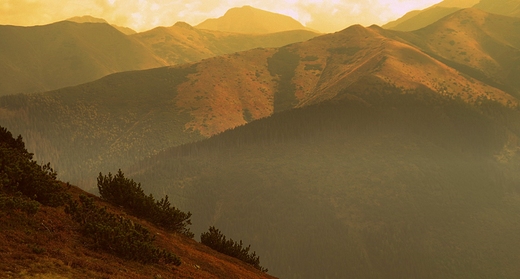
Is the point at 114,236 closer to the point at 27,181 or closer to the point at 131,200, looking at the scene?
the point at 27,181

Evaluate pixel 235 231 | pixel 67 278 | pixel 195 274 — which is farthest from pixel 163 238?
pixel 235 231

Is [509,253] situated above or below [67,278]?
above

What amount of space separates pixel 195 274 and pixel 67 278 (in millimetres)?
10170

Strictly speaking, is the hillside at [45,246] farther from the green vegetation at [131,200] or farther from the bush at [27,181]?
the green vegetation at [131,200]

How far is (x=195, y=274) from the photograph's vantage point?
25.4 m

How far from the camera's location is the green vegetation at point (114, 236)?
21.6 metres

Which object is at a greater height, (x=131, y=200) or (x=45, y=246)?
(x=131, y=200)

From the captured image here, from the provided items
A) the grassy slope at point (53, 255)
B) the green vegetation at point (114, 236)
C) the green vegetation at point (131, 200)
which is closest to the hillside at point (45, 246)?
the grassy slope at point (53, 255)

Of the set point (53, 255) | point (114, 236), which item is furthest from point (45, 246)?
point (114, 236)

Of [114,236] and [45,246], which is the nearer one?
[45,246]

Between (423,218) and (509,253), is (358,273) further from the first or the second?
(509,253)

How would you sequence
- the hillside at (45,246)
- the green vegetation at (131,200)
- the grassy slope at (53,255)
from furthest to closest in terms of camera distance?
the green vegetation at (131,200)
the hillside at (45,246)
the grassy slope at (53,255)

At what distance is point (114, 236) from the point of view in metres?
21.7

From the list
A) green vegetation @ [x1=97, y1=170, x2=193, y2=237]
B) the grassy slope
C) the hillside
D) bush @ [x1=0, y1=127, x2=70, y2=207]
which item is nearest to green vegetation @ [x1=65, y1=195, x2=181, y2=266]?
the hillside
